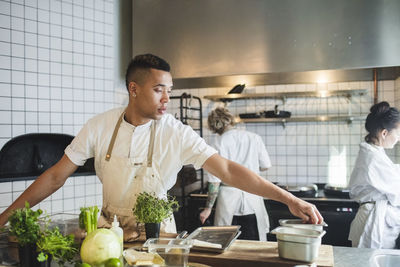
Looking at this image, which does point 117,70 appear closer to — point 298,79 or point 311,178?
point 298,79

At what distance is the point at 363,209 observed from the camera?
2688 millimetres

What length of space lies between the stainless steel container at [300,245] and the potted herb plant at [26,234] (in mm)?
899

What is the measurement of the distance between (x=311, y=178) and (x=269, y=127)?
73 cm

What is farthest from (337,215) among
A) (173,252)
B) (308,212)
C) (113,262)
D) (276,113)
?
(113,262)

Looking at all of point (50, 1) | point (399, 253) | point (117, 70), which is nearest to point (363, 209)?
point (399, 253)

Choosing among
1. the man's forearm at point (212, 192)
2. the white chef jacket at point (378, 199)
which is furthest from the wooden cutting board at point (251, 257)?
the man's forearm at point (212, 192)

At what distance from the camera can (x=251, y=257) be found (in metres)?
1.49

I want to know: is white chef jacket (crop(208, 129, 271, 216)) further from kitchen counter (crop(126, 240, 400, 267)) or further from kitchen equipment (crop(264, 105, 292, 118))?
kitchen counter (crop(126, 240, 400, 267))

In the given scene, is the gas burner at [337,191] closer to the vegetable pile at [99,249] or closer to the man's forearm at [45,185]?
the man's forearm at [45,185]

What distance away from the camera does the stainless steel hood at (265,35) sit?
3527 millimetres

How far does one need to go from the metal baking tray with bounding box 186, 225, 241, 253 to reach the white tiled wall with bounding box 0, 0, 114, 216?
2.16 meters

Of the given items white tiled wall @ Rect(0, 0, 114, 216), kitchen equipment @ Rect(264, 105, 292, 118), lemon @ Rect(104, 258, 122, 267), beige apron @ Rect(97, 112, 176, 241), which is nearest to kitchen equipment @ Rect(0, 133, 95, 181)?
white tiled wall @ Rect(0, 0, 114, 216)

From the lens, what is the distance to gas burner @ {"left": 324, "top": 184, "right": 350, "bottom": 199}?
351 centimetres

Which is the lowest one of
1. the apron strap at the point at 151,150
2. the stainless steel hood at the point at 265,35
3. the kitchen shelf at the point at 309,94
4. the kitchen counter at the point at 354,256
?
the kitchen counter at the point at 354,256
